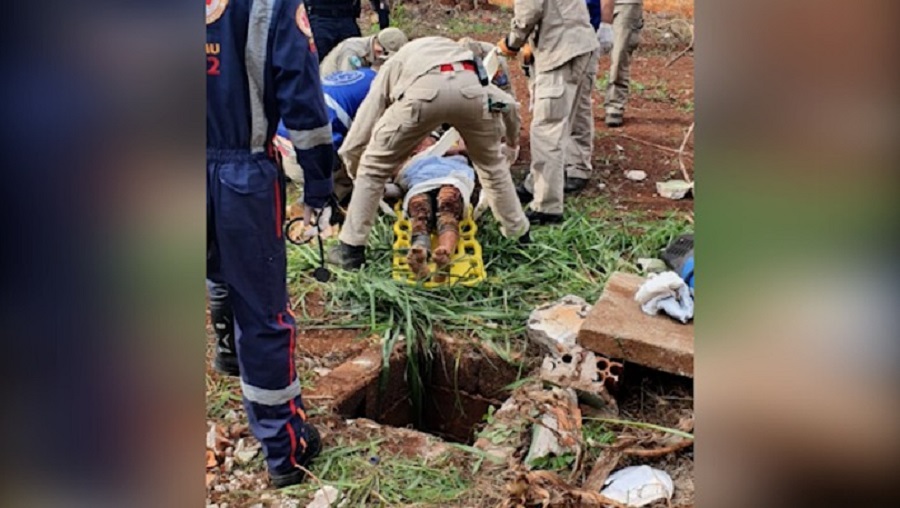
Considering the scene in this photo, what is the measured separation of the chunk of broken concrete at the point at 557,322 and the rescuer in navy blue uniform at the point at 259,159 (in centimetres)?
123

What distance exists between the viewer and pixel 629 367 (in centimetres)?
345

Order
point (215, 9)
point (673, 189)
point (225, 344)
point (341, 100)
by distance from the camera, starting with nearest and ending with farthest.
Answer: point (215, 9) → point (225, 344) → point (341, 100) → point (673, 189)

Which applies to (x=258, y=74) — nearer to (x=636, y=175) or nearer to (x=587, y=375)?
(x=587, y=375)

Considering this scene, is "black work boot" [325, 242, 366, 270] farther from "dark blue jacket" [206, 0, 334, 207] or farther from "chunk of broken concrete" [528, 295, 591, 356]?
"dark blue jacket" [206, 0, 334, 207]

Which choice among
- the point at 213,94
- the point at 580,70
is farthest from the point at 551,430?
the point at 580,70

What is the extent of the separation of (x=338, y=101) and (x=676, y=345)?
2571mm

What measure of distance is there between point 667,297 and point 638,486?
3.05 feet

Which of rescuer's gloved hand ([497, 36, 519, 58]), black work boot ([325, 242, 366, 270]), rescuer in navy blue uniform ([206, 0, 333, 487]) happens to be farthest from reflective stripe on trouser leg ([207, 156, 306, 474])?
rescuer's gloved hand ([497, 36, 519, 58])

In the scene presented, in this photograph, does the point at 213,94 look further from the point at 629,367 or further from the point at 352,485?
the point at 629,367

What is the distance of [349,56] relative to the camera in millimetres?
5566

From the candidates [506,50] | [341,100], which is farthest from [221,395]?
[506,50]

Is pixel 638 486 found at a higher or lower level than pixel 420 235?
lower

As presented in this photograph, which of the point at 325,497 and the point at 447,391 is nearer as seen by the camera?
the point at 325,497
